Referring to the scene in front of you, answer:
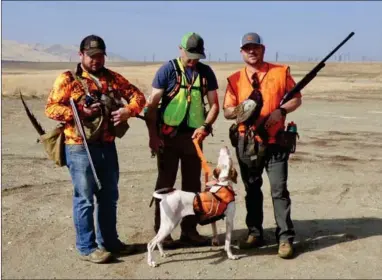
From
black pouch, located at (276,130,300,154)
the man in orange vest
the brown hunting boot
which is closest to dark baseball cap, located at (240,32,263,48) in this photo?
the man in orange vest

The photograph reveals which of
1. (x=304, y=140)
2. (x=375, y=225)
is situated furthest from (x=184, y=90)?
(x=304, y=140)

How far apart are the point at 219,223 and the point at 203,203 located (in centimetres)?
186

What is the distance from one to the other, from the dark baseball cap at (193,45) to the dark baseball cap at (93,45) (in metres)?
0.91

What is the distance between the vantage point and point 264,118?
623 cm

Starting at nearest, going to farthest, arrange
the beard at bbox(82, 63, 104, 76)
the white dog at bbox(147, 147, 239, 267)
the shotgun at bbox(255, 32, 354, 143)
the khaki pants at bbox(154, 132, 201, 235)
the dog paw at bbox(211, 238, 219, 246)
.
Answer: the beard at bbox(82, 63, 104, 76)
the white dog at bbox(147, 147, 239, 267)
the shotgun at bbox(255, 32, 354, 143)
the khaki pants at bbox(154, 132, 201, 235)
the dog paw at bbox(211, 238, 219, 246)

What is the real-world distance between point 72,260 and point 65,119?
1.69 meters

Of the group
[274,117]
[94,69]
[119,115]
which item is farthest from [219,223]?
[94,69]

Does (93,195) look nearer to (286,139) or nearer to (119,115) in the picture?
(119,115)

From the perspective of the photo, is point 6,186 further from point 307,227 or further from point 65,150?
point 307,227

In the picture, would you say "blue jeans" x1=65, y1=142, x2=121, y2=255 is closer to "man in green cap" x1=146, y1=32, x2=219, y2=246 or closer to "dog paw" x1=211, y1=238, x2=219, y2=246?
"man in green cap" x1=146, y1=32, x2=219, y2=246

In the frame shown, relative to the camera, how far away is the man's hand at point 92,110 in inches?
230

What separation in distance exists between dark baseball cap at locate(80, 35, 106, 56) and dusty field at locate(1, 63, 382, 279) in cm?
234

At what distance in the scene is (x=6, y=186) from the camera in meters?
9.95

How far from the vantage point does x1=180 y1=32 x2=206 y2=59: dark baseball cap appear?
6.10 meters
